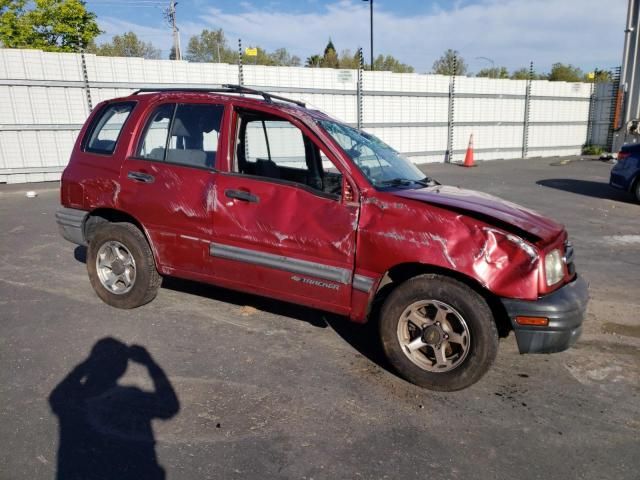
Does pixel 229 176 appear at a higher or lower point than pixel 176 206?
higher

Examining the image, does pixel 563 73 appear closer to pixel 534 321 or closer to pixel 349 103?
pixel 349 103

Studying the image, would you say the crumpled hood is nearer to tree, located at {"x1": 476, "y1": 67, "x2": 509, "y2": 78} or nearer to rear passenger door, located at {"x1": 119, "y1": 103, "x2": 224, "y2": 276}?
rear passenger door, located at {"x1": 119, "y1": 103, "x2": 224, "y2": 276}

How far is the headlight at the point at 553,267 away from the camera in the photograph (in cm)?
290

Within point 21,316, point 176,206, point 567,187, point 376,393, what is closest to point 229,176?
A: point 176,206

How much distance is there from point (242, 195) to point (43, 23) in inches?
1256

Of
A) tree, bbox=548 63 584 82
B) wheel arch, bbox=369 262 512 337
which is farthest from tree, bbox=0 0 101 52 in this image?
tree, bbox=548 63 584 82

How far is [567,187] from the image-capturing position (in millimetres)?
11945

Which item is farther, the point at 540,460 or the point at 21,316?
the point at 21,316

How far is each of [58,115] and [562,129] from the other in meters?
19.4

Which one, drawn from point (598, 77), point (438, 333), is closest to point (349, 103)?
point (438, 333)

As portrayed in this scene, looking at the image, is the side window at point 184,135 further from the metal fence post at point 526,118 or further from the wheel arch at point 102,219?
the metal fence post at point 526,118

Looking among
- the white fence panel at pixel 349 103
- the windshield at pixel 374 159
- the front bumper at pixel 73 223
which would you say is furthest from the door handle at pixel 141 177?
the white fence panel at pixel 349 103

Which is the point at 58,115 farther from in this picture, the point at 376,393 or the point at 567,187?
the point at 567,187

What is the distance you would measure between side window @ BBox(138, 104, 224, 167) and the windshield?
3.01ft
